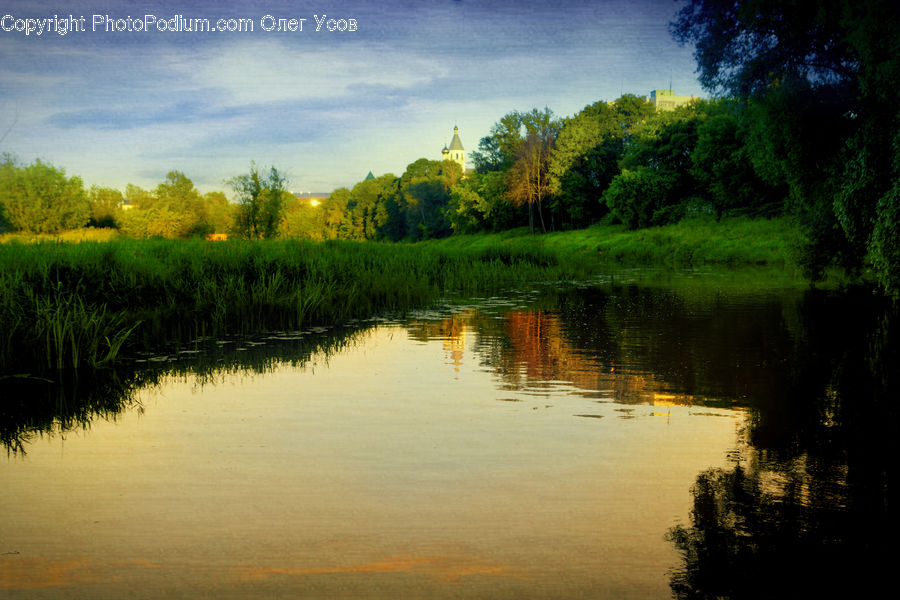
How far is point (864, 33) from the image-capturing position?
46.0 feet

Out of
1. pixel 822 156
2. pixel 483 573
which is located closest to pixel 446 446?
pixel 483 573

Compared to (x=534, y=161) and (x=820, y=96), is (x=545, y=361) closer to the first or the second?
(x=820, y=96)

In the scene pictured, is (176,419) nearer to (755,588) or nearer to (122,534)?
(122,534)

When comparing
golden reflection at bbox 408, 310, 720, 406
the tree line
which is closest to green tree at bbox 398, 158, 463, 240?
the tree line

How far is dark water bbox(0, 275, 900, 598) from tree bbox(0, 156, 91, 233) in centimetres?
5756

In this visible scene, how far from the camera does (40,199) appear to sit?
61344 mm

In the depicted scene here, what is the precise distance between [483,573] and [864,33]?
14883mm

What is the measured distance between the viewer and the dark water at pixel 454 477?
12.2ft

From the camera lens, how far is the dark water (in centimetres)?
372

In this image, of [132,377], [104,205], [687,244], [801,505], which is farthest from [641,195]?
[104,205]

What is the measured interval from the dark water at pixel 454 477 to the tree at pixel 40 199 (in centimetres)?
5756

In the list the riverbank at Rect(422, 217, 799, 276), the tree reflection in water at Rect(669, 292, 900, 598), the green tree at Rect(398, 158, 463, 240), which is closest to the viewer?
the tree reflection in water at Rect(669, 292, 900, 598)

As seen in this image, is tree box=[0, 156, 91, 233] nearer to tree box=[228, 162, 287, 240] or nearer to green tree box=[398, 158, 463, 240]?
tree box=[228, 162, 287, 240]

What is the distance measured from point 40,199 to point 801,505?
2737 inches
